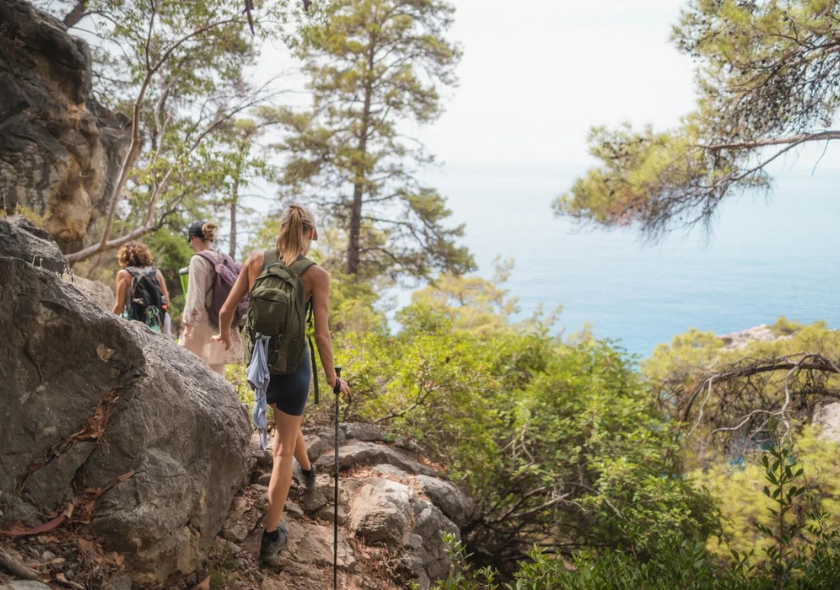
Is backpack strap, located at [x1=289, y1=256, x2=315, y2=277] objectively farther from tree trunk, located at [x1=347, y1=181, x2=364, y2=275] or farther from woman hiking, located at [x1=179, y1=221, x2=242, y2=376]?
tree trunk, located at [x1=347, y1=181, x2=364, y2=275]

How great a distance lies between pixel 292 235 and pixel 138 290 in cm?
249

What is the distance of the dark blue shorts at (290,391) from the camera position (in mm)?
3404

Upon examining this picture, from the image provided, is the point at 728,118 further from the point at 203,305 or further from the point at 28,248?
the point at 28,248

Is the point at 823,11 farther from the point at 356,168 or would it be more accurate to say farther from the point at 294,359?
the point at 356,168

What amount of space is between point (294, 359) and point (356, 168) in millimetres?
15040

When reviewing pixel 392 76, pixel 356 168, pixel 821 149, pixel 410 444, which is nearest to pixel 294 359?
pixel 410 444

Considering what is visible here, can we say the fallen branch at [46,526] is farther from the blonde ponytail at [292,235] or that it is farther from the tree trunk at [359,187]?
the tree trunk at [359,187]

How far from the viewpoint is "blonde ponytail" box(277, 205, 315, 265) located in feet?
11.2

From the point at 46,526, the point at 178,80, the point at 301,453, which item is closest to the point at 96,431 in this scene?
the point at 46,526

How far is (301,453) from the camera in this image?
4.18 m

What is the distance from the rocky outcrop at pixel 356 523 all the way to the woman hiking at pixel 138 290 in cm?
165

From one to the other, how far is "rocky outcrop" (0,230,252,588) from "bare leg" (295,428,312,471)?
2.77 ft

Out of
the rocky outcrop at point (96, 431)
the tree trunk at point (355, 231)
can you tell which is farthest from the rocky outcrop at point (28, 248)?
the tree trunk at point (355, 231)

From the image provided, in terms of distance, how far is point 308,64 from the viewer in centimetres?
1883
